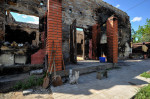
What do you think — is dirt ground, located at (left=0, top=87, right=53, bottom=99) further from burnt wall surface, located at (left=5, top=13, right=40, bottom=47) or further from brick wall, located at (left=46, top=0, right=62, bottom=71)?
burnt wall surface, located at (left=5, top=13, right=40, bottom=47)

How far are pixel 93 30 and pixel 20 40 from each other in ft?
30.7

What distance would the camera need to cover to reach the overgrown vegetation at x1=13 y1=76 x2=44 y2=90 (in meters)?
2.06

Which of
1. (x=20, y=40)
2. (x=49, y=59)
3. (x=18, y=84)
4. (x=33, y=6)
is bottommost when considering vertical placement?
→ (x=18, y=84)

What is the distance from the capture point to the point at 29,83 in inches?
85.1

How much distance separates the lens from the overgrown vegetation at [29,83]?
2057 mm

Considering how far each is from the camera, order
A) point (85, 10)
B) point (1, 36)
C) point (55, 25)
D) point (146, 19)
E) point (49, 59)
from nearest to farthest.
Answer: point (49, 59) → point (55, 25) → point (1, 36) → point (85, 10) → point (146, 19)

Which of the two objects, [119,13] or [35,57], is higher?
[119,13]

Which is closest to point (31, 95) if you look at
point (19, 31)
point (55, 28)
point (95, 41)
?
point (55, 28)

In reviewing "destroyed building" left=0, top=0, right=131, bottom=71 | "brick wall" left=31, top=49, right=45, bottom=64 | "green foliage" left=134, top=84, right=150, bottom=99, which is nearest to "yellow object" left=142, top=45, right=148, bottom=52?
"destroyed building" left=0, top=0, right=131, bottom=71

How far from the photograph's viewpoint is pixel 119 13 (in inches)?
333

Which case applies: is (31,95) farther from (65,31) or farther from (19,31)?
(19,31)

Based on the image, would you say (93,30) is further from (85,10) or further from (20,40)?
(20,40)

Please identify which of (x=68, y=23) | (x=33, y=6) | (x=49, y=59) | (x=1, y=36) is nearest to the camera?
(x=49, y=59)

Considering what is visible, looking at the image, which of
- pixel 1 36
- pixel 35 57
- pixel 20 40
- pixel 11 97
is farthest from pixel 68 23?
pixel 20 40
